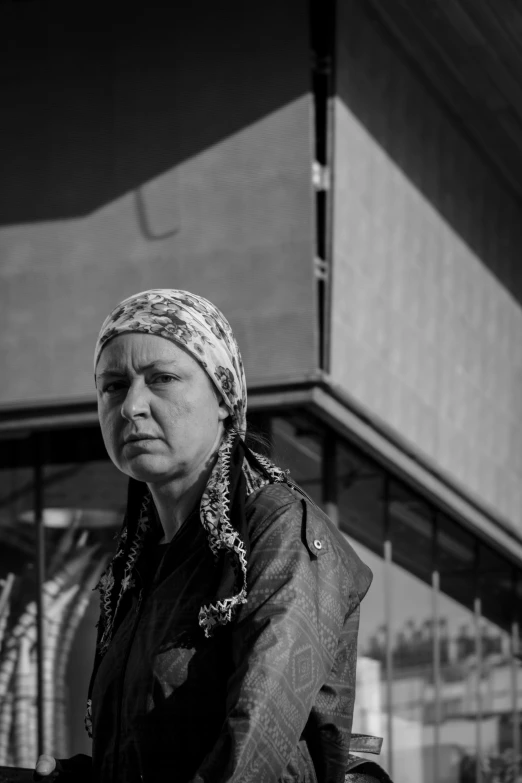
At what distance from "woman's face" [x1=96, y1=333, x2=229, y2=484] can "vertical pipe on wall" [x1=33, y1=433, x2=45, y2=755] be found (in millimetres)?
11864

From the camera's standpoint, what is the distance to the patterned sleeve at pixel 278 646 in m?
2.51

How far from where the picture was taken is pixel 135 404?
2857 millimetres

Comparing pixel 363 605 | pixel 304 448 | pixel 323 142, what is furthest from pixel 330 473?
pixel 323 142

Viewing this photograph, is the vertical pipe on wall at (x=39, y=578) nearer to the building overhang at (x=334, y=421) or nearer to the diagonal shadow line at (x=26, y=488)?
the diagonal shadow line at (x=26, y=488)

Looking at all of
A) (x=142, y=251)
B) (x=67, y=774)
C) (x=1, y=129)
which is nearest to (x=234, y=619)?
(x=67, y=774)

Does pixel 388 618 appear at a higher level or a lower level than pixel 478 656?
lower

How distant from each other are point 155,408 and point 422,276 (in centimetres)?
1347

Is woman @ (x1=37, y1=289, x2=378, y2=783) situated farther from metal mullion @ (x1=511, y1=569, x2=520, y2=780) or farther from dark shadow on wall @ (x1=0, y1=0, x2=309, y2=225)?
metal mullion @ (x1=511, y1=569, x2=520, y2=780)

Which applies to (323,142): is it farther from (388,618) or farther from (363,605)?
(388,618)

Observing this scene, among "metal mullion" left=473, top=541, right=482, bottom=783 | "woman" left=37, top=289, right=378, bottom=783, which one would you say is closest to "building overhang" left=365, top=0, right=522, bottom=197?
"metal mullion" left=473, top=541, right=482, bottom=783

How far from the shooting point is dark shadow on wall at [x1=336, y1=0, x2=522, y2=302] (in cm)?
1462

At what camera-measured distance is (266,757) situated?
2510 millimetres

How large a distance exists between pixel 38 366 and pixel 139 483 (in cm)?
1139

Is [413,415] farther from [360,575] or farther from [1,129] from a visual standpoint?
[360,575]
